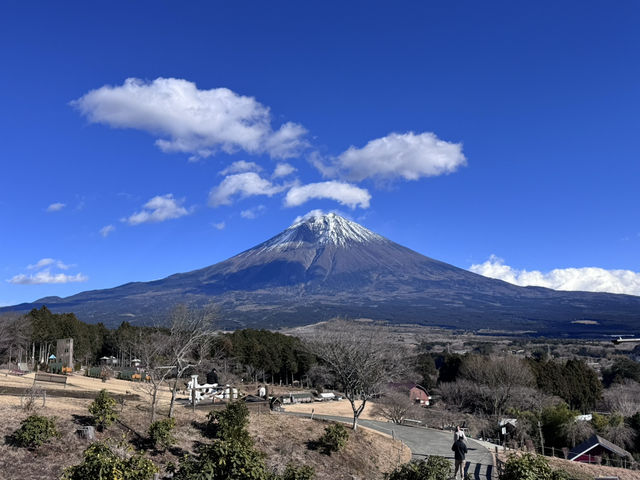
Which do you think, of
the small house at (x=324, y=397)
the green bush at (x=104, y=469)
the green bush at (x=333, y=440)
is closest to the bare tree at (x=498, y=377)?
the small house at (x=324, y=397)

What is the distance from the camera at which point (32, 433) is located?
16266 millimetres

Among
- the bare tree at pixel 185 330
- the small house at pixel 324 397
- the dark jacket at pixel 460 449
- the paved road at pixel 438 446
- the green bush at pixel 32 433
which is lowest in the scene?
the small house at pixel 324 397

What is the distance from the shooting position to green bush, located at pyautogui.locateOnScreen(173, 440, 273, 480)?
10.8 meters

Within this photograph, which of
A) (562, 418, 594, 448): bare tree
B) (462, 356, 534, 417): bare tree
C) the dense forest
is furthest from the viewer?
(462, 356, 534, 417): bare tree

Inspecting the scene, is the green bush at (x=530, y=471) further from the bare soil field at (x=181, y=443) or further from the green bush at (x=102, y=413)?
the green bush at (x=102, y=413)

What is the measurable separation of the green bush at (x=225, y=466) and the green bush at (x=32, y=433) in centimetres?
804

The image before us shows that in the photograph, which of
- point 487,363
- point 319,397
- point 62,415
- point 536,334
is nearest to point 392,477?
point 62,415

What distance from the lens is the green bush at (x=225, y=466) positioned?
10758 millimetres

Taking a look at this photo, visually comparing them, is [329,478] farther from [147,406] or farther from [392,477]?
[147,406]

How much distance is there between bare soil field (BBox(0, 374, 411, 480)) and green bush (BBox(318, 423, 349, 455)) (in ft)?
0.96

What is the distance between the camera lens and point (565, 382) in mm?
53719

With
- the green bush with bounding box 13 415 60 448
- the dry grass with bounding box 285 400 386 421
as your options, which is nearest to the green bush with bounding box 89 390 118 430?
the green bush with bounding box 13 415 60 448

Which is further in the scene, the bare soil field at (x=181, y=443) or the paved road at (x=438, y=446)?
the paved road at (x=438, y=446)

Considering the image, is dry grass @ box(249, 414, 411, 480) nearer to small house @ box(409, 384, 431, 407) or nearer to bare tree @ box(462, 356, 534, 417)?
bare tree @ box(462, 356, 534, 417)
